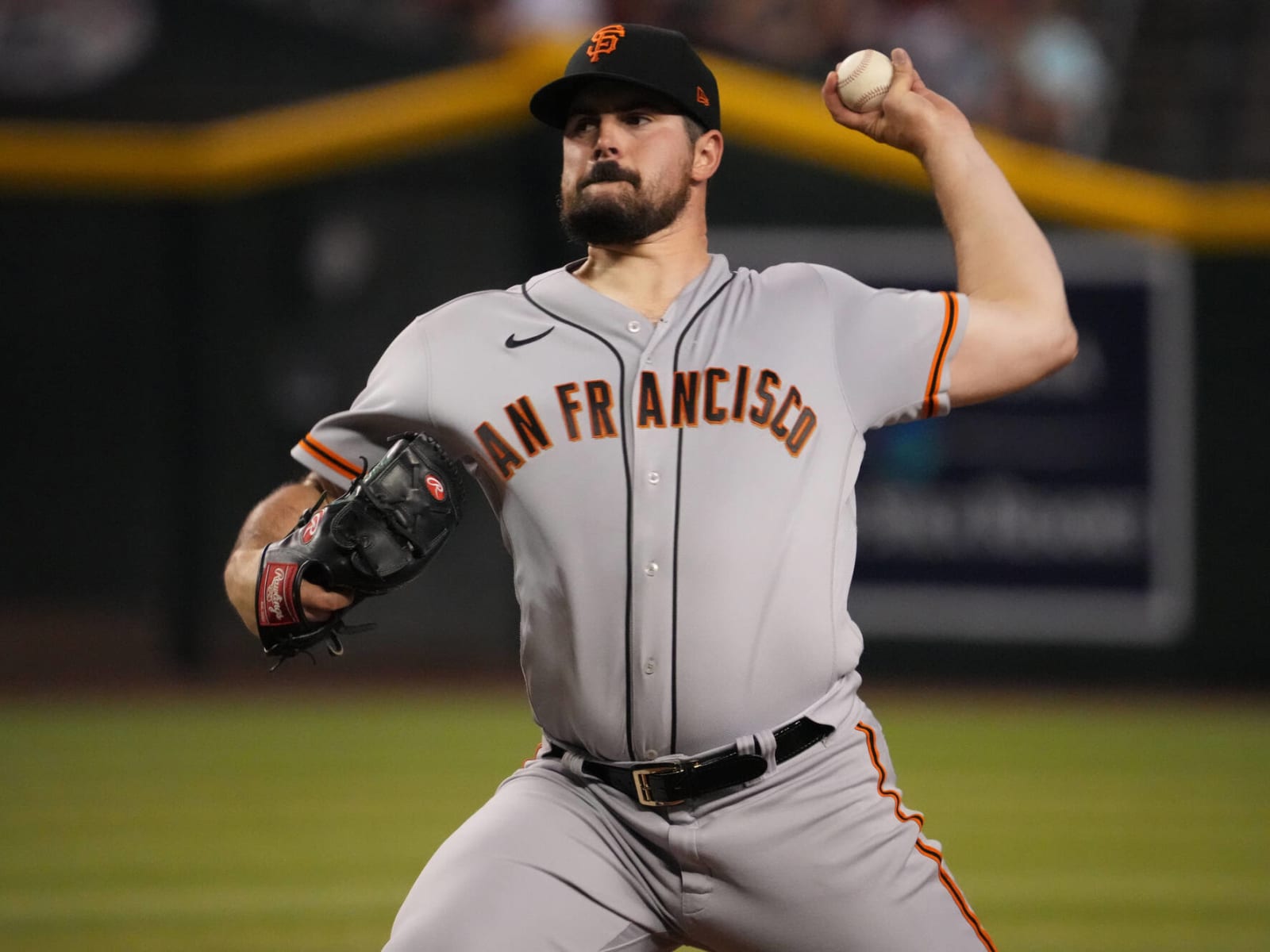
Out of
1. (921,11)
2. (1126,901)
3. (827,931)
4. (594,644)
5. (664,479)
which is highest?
(921,11)

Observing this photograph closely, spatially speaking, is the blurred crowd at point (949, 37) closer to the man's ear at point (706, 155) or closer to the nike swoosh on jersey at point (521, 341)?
the man's ear at point (706, 155)

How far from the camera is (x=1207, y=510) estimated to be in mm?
10531

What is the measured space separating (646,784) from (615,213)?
0.97 metres

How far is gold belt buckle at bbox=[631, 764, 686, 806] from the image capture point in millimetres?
2967

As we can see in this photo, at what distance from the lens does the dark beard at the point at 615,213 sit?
10.3 feet

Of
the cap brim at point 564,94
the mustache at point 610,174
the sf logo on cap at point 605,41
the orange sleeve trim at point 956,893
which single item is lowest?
the orange sleeve trim at point 956,893

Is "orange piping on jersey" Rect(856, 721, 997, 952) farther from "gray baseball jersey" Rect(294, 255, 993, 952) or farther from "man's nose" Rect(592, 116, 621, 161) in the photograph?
"man's nose" Rect(592, 116, 621, 161)

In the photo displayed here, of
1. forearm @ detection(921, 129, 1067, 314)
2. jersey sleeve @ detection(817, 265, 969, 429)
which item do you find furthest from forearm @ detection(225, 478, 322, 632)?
forearm @ detection(921, 129, 1067, 314)

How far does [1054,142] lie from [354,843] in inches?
276

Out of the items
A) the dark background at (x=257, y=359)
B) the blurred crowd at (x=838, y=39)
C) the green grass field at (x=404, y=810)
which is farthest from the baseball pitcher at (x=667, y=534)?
the blurred crowd at (x=838, y=39)

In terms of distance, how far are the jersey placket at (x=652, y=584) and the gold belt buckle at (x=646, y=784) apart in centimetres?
3

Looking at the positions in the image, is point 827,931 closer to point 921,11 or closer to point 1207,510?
point 1207,510

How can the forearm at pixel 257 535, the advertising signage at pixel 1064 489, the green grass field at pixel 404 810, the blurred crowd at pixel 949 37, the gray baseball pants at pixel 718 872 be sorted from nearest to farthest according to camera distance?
1. the gray baseball pants at pixel 718 872
2. the forearm at pixel 257 535
3. the green grass field at pixel 404 810
4. the advertising signage at pixel 1064 489
5. the blurred crowd at pixel 949 37

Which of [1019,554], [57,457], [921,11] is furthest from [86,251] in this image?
[1019,554]
